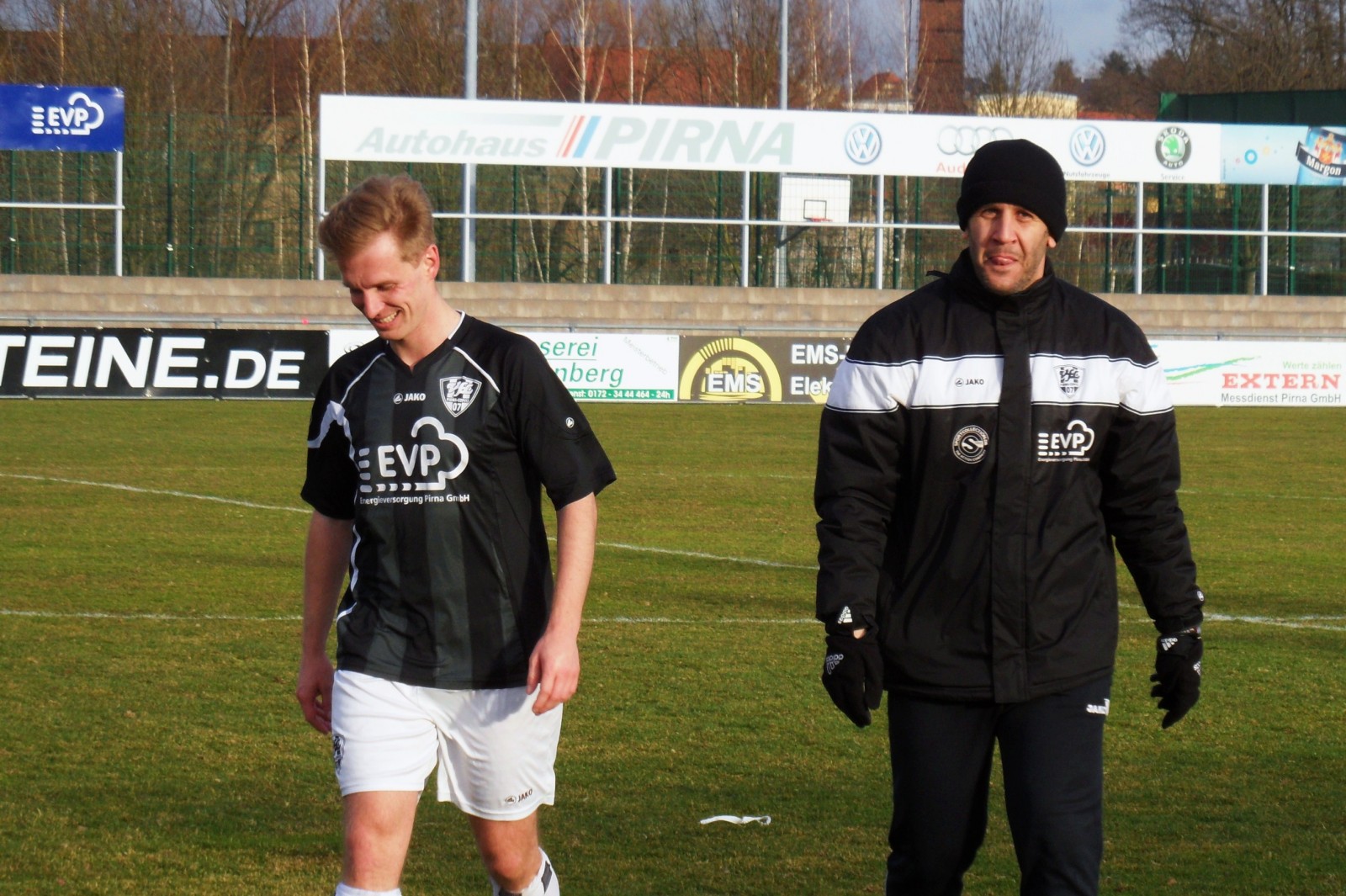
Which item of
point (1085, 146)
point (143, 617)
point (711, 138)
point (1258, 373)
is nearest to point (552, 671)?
point (143, 617)

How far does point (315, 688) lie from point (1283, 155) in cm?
3551

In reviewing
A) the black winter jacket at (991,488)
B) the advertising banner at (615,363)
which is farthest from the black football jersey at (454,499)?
the advertising banner at (615,363)

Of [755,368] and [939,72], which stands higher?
[939,72]

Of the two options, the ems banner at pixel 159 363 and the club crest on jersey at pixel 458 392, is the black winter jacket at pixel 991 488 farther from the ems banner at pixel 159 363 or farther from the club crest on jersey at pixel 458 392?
the ems banner at pixel 159 363

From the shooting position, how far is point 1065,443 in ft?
11.6

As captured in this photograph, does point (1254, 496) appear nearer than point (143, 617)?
No

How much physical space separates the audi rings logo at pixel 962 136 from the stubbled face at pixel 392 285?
3135cm

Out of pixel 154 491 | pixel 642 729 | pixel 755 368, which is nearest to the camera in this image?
Result: pixel 642 729

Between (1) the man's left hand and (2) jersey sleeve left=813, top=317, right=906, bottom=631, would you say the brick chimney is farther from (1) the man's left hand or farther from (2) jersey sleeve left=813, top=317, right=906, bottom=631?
(1) the man's left hand

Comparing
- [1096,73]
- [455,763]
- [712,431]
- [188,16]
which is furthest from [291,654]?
[1096,73]

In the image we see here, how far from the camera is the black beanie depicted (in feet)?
11.6

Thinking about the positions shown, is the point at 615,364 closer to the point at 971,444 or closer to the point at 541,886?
the point at 541,886

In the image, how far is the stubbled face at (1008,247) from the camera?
3531 millimetres

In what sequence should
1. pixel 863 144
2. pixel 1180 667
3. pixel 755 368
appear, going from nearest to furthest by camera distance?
pixel 1180 667, pixel 755 368, pixel 863 144
